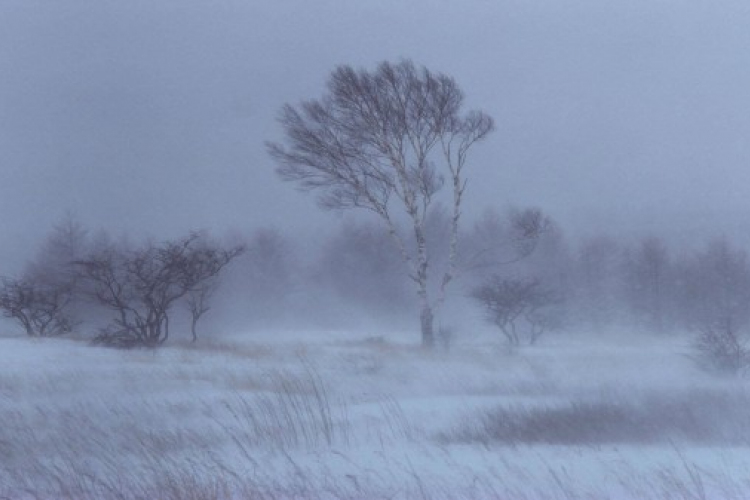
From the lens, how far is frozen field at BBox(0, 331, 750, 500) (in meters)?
6.85

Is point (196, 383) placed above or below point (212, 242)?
below

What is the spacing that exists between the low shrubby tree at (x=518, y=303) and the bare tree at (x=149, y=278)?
26.5 ft

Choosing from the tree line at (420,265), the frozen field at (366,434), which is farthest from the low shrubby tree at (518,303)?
the frozen field at (366,434)

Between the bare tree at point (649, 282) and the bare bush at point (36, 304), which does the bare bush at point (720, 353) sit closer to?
the bare tree at point (649, 282)

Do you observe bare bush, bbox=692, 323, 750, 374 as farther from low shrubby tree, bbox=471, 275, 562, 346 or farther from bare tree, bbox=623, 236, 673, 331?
low shrubby tree, bbox=471, 275, 562, 346

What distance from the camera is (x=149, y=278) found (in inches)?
930

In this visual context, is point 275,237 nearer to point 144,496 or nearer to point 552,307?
point 552,307

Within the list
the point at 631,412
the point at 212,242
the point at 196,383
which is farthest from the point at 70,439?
the point at 212,242

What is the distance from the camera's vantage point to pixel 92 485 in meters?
6.88

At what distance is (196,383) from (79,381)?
1.52 metres

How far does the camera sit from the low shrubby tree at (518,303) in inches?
1121

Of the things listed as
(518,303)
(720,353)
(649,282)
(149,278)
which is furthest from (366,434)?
(649,282)

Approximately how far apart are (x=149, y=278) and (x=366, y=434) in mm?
15975

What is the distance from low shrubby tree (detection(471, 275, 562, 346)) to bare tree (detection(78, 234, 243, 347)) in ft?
26.5
